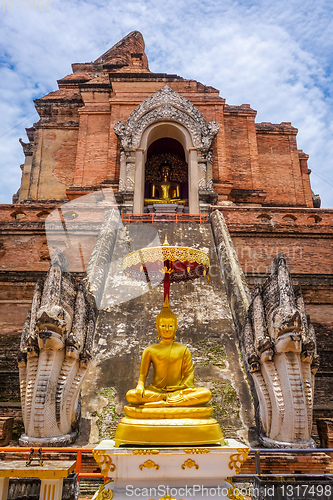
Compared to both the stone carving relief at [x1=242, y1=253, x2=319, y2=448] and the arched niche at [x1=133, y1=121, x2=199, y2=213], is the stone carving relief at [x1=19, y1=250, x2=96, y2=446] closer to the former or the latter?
the stone carving relief at [x1=242, y1=253, x2=319, y2=448]

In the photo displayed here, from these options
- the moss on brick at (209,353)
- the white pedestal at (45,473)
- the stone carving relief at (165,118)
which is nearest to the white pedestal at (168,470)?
the white pedestal at (45,473)

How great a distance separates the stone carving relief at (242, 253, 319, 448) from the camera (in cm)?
529

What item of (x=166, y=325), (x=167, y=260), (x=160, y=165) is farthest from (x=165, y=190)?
(x=166, y=325)

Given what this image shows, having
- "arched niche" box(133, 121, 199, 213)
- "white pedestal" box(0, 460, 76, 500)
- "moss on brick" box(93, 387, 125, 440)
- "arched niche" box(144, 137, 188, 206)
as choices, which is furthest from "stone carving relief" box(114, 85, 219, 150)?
"white pedestal" box(0, 460, 76, 500)

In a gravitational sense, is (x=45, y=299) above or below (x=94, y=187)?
below

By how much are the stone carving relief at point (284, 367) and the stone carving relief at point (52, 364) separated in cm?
250

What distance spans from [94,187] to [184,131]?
404 cm

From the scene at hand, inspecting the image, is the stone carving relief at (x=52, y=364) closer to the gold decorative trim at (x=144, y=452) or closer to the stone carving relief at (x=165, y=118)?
the gold decorative trim at (x=144, y=452)

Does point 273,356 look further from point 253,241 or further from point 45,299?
point 253,241

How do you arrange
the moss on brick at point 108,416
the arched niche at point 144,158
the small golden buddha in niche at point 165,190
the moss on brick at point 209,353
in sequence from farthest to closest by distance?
1. the small golden buddha in niche at point 165,190
2. the arched niche at point 144,158
3. the moss on brick at point 209,353
4. the moss on brick at point 108,416

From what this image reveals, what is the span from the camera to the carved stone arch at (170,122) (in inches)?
573

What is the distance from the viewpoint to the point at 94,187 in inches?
615

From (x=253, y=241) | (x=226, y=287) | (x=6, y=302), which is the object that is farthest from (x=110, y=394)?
(x=253, y=241)

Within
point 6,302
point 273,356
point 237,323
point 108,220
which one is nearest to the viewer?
point 273,356
